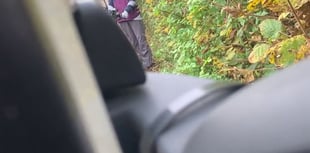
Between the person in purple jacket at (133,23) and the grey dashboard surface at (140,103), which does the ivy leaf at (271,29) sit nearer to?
the grey dashboard surface at (140,103)

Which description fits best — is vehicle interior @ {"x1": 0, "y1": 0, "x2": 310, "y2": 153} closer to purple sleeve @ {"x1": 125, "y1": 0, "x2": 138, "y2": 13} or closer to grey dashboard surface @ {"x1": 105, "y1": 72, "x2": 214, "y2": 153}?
grey dashboard surface @ {"x1": 105, "y1": 72, "x2": 214, "y2": 153}

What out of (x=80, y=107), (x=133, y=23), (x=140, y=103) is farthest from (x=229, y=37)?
(x=80, y=107)

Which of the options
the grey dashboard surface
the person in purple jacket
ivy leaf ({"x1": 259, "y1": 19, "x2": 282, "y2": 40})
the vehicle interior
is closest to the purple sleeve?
the person in purple jacket

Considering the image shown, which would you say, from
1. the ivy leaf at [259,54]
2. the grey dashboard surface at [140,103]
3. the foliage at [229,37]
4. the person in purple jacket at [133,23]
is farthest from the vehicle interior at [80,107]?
the person in purple jacket at [133,23]

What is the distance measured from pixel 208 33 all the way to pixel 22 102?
550 cm

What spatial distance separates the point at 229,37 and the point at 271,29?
5.49ft

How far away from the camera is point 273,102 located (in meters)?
1.39

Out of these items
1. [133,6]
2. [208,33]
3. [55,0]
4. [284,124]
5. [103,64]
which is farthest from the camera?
[133,6]

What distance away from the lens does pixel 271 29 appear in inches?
174

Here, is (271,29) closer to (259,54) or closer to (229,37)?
(259,54)

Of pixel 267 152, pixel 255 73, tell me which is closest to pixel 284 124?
pixel 267 152

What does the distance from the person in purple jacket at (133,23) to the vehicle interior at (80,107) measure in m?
8.02

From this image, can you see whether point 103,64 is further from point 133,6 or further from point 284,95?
point 133,6

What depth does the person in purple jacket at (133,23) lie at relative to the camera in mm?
9648
